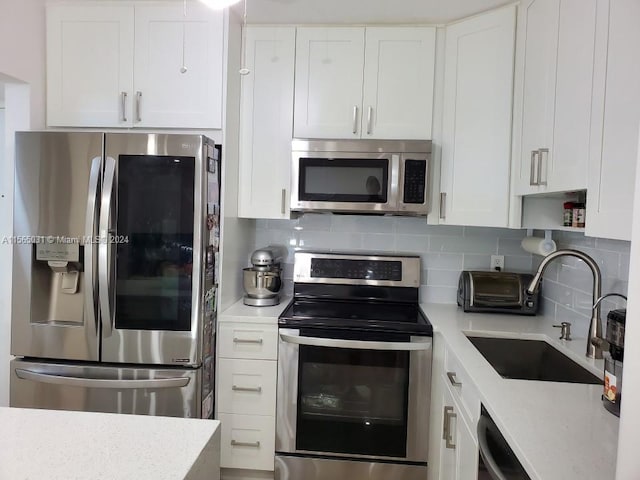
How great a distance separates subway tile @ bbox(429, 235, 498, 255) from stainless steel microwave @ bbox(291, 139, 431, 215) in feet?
1.43

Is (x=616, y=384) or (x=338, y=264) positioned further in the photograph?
(x=338, y=264)

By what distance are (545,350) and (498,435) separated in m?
0.84

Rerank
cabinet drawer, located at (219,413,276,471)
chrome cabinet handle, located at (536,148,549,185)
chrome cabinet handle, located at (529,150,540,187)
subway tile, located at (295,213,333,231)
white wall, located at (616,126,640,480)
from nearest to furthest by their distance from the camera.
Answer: white wall, located at (616,126,640,480), chrome cabinet handle, located at (536,148,549,185), chrome cabinet handle, located at (529,150,540,187), cabinet drawer, located at (219,413,276,471), subway tile, located at (295,213,333,231)

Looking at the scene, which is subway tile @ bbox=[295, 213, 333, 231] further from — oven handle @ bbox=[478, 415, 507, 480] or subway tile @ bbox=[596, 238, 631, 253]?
oven handle @ bbox=[478, 415, 507, 480]

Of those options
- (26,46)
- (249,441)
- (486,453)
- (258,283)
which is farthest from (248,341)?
(26,46)

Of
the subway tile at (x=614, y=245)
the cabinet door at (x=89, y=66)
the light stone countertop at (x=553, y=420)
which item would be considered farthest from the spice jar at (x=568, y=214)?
the cabinet door at (x=89, y=66)

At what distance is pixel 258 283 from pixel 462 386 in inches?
46.4

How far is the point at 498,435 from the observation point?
104cm

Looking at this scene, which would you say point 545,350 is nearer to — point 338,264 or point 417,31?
point 338,264

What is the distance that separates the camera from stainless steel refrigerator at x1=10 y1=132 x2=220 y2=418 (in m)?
1.83

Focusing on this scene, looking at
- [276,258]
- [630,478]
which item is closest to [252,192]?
[276,258]

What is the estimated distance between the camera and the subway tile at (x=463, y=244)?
Answer: 2426 mm

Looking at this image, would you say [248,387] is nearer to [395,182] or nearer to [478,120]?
[395,182]

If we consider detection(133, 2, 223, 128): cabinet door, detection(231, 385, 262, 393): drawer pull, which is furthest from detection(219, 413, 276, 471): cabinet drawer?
detection(133, 2, 223, 128): cabinet door
